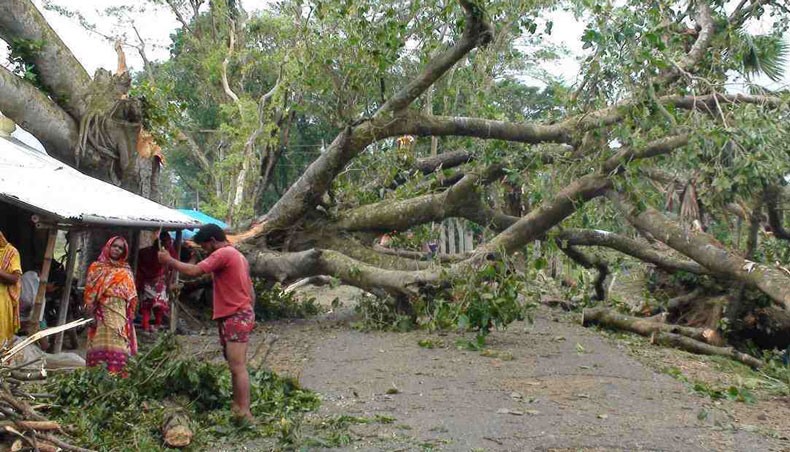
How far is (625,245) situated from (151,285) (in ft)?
23.5

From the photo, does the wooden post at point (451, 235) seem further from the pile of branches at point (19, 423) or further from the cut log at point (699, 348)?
the pile of branches at point (19, 423)

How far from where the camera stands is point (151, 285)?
35.0 feet

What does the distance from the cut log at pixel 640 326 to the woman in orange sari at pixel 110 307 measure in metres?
7.19

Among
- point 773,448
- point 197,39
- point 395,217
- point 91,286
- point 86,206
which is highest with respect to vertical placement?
point 197,39

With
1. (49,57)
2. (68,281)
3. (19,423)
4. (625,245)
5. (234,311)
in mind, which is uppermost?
(49,57)

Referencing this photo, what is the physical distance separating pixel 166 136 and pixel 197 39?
1340cm

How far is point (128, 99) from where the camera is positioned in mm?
11289

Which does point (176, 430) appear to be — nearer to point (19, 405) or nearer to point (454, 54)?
point (19, 405)

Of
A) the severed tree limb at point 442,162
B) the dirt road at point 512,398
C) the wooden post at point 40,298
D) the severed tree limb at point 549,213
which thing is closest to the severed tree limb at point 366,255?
the severed tree limb at point 549,213

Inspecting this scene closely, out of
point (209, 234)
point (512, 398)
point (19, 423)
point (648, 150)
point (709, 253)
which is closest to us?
point (19, 423)

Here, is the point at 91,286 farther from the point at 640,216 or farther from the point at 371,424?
the point at 640,216

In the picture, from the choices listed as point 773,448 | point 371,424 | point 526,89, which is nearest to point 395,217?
point 371,424

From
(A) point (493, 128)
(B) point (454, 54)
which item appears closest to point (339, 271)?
(A) point (493, 128)

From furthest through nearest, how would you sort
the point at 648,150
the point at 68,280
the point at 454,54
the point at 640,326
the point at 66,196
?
1. the point at 640,326
2. the point at 454,54
3. the point at 648,150
4. the point at 68,280
5. the point at 66,196
